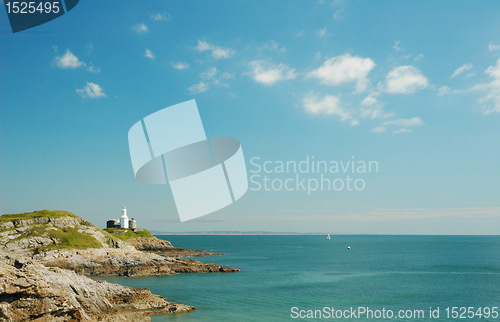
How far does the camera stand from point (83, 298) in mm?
26891

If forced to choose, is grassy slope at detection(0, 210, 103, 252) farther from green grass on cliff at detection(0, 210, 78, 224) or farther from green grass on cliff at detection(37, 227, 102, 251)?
green grass on cliff at detection(0, 210, 78, 224)

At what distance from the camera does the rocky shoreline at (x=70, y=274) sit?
880 inches

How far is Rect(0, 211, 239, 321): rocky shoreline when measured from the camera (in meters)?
22.4

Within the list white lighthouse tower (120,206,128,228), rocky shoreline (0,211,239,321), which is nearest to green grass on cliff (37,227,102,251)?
rocky shoreline (0,211,239,321)

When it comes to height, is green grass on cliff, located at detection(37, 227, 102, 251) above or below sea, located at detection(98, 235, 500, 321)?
above

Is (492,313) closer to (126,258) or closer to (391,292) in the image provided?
(391,292)

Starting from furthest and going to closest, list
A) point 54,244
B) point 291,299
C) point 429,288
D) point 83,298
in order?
1. point 54,244
2. point 429,288
3. point 291,299
4. point 83,298

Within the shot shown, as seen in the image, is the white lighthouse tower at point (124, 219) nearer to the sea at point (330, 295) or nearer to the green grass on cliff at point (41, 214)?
the green grass on cliff at point (41, 214)

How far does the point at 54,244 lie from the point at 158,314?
42264 millimetres

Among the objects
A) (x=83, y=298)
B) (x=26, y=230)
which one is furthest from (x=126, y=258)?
(x=83, y=298)

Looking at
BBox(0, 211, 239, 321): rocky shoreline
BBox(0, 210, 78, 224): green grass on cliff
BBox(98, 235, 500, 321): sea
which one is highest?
BBox(0, 210, 78, 224): green grass on cliff

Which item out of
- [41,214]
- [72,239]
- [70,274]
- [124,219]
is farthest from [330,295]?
[124,219]

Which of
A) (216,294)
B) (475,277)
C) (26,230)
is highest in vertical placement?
(26,230)

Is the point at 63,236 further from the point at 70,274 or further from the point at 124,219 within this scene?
the point at 124,219
